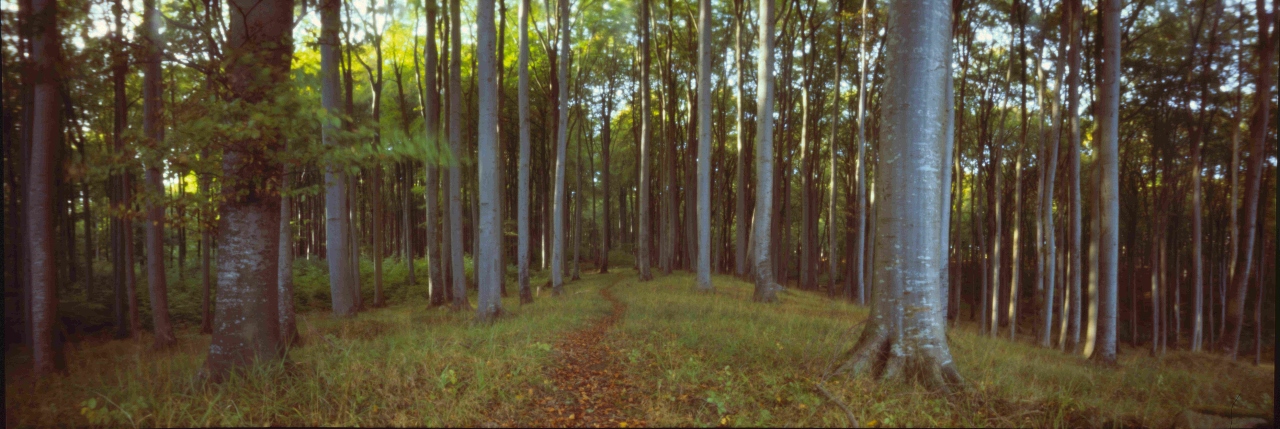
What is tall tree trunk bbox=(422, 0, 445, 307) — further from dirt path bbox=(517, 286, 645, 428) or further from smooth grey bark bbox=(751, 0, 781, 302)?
smooth grey bark bbox=(751, 0, 781, 302)

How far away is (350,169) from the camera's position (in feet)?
16.4

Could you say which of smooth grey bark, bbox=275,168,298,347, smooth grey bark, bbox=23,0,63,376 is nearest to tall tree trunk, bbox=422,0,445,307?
smooth grey bark, bbox=275,168,298,347

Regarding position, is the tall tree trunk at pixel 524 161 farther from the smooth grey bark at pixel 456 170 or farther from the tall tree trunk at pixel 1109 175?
the tall tree trunk at pixel 1109 175

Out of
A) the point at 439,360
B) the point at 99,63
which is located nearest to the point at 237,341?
the point at 439,360

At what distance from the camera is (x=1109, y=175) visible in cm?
923

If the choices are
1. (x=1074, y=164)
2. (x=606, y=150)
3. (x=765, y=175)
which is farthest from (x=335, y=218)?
(x=1074, y=164)

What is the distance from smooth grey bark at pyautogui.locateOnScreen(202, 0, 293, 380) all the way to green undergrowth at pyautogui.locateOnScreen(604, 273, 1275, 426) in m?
3.77

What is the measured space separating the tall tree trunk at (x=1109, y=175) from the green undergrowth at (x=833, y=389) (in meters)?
1.69

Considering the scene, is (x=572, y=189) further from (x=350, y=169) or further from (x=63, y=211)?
(x=350, y=169)

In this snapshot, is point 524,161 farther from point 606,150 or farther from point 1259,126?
point 1259,126

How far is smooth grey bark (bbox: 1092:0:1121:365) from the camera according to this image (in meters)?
9.30

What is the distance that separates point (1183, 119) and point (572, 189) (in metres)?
25.9

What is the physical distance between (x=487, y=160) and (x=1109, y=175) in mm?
10874

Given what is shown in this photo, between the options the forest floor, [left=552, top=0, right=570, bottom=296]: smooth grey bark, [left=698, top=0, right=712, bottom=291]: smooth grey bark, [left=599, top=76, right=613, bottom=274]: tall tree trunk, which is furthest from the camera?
[left=599, top=76, right=613, bottom=274]: tall tree trunk
